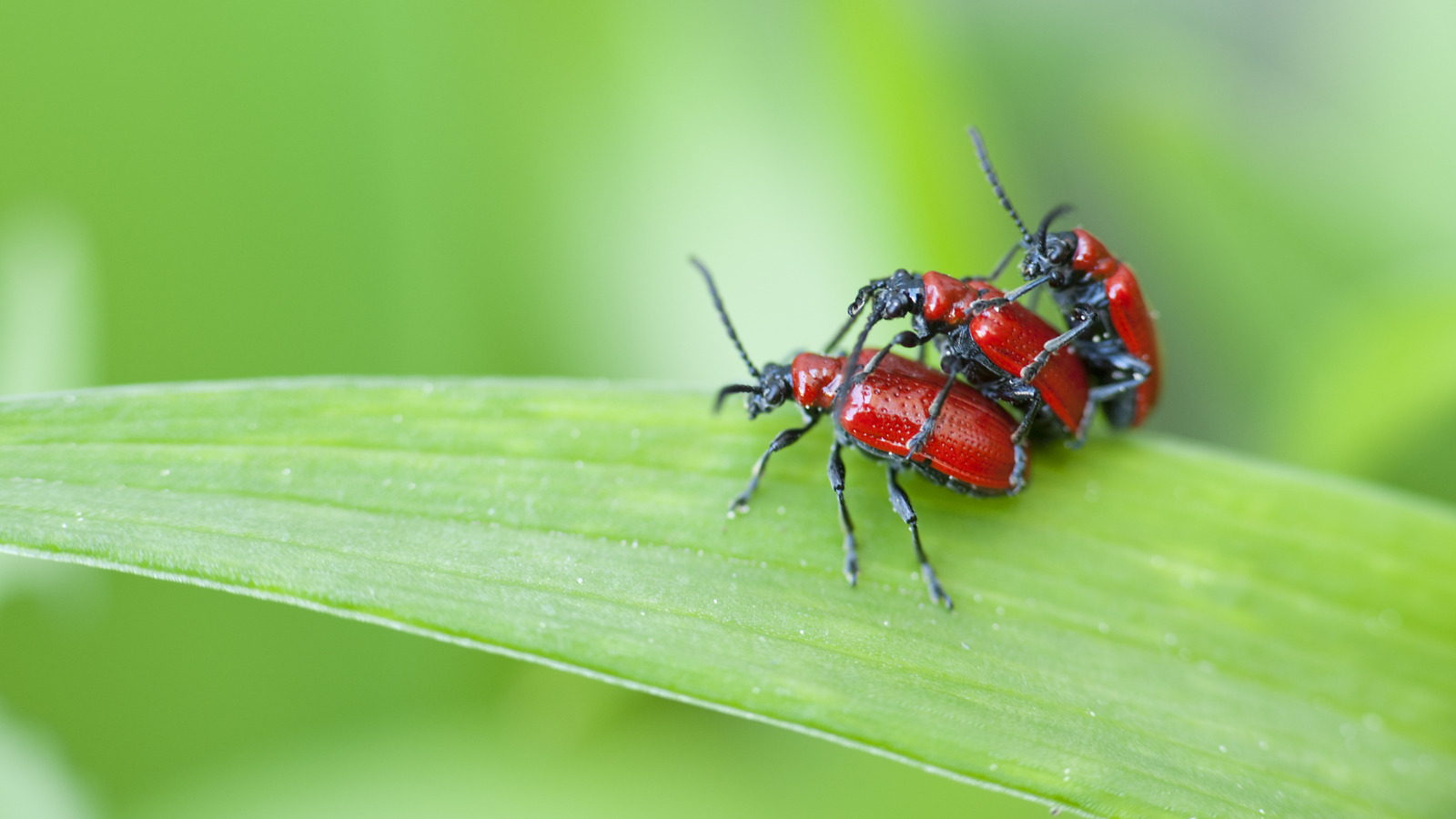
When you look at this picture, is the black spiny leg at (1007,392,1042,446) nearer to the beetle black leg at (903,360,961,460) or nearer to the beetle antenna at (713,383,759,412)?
the beetle black leg at (903,360,961,460)

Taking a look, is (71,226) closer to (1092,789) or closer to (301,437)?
(301,437)

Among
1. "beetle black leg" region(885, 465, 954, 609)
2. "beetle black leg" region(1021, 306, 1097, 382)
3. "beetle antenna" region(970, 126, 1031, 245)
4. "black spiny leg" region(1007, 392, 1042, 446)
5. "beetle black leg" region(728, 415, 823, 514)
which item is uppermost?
"beetle antenna" region(970, 126, 1031, 245)

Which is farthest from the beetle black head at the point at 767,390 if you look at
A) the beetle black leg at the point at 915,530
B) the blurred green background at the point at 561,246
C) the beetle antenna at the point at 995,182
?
the blurred green background at the point at 561,246

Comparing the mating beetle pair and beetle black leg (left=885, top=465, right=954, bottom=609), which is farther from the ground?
the mating beetle pair

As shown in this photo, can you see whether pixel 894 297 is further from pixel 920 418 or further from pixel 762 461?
pixel 762 461

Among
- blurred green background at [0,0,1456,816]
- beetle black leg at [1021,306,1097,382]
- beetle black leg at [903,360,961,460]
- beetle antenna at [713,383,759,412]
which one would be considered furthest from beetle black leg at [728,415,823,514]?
blurred green background at [0,0,1456,816]

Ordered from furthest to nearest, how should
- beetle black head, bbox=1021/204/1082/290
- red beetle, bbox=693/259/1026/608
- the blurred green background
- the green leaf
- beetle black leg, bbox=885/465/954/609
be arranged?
the blurred green background, beetle black head, bbox=1021/204/1082/290, red beetle, bbox=693/259/1026/608, beetle black leg, bbox=885/465/954/609, the green leaf
